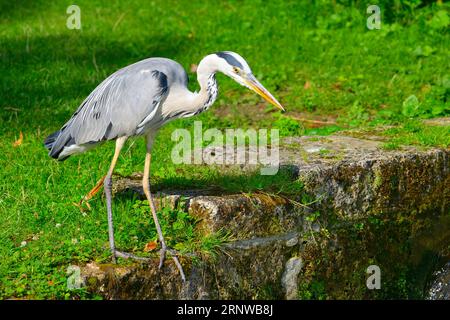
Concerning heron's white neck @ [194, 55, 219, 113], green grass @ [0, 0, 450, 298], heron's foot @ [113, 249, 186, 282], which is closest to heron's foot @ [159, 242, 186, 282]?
heron's foot @ [113, 249, 186, 282]

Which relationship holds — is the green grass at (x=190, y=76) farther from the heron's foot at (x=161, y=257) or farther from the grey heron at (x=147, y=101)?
the grey heron at (x=147, y=101)

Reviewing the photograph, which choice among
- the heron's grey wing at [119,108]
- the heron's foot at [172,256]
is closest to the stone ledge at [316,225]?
the heron's foot at [172,256]

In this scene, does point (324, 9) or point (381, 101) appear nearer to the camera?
point (381, 101)

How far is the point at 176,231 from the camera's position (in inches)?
211

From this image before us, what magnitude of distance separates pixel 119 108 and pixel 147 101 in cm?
21

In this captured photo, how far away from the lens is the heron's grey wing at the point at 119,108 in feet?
17.0

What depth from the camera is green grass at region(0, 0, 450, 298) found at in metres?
5.30

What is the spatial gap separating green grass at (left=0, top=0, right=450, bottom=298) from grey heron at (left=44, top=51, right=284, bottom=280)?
0.44 m

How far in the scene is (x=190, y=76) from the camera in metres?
8.76

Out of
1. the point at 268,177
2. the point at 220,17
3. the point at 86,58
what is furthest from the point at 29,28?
the point at 268,177
